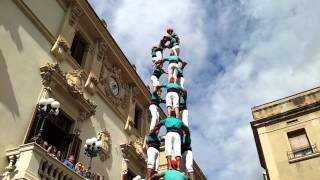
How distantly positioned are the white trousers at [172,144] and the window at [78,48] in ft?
31.8

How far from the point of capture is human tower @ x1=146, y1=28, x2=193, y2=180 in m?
7.31

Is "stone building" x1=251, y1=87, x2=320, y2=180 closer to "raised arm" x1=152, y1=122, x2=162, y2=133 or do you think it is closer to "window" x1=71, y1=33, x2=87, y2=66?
"window" x1=71, y1=33, x2=87, y2=66

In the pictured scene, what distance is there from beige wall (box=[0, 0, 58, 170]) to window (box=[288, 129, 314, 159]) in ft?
46.3

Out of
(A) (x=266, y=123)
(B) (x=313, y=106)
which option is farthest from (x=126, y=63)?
(B) (x=313, y=106)

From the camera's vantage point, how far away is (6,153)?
34.5 ft

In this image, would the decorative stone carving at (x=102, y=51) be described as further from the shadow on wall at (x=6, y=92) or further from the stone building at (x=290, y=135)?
the stone building at (x=290, y=135)

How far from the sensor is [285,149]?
65.2 ft

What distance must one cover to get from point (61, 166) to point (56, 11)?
24.4 ft

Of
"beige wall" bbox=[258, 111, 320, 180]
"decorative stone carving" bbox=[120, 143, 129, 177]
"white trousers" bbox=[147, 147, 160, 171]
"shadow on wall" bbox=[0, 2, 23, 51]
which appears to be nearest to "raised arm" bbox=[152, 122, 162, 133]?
"white trousers" bbox=[147, 147, 160, 171]

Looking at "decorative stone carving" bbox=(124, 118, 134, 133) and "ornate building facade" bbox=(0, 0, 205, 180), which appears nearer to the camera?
"ornate building facade" bbox=(0, 0, 205, 180)

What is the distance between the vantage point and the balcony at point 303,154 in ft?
61.4

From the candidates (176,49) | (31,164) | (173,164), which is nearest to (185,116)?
(173,164)

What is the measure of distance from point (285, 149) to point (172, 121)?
46.2 ft

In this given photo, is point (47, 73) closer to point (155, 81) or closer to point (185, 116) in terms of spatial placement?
point (155, 81)
